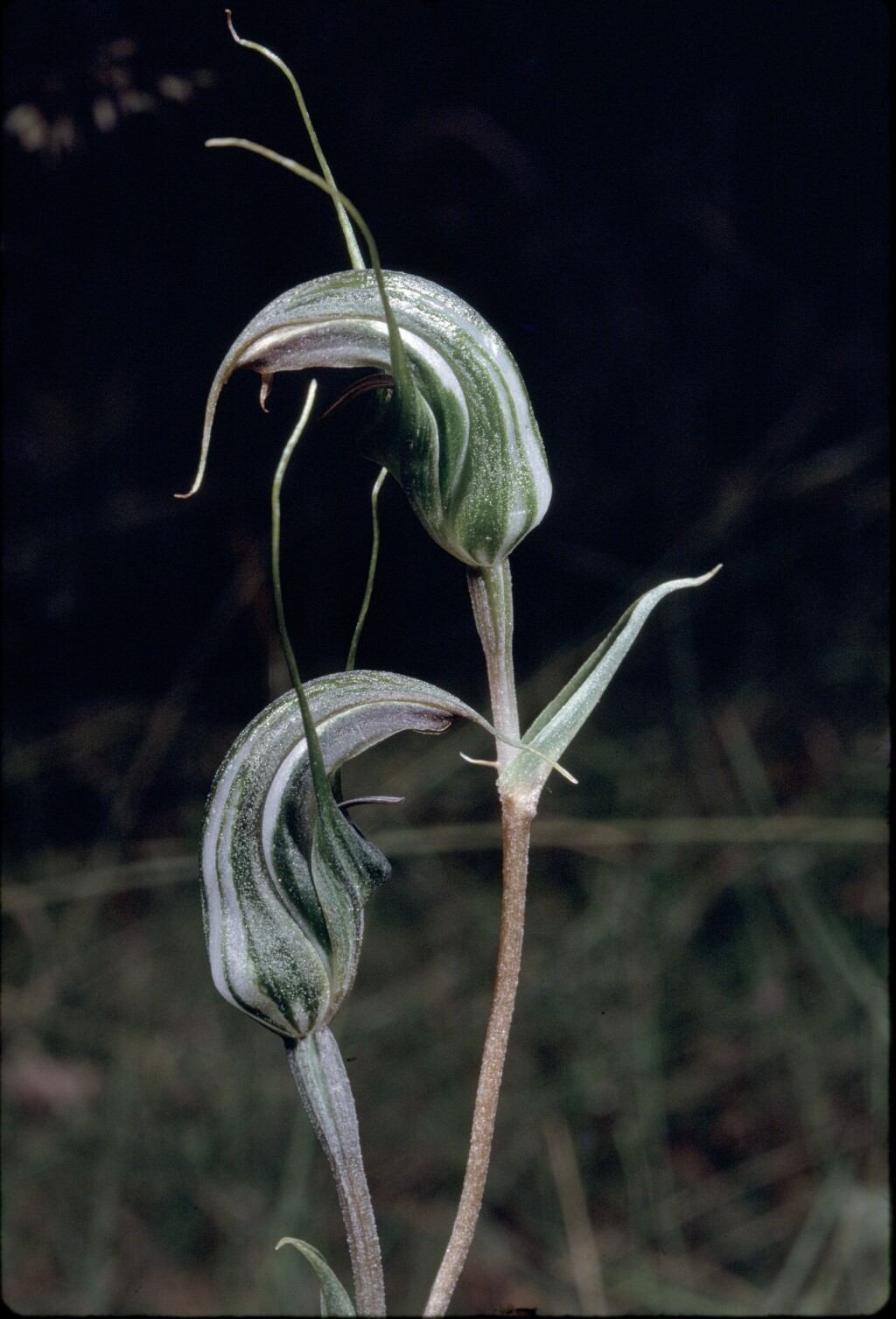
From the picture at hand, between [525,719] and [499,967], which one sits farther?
[525,719]

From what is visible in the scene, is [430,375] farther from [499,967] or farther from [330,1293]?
[330,1293]

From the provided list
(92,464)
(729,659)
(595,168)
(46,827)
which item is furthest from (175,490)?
(729,659)

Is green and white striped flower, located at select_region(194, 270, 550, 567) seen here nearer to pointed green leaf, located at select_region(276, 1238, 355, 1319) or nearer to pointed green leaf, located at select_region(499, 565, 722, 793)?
pointed green leaf, located at select_region(499, 565, 722, 793)

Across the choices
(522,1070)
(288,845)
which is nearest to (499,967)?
(288,845)

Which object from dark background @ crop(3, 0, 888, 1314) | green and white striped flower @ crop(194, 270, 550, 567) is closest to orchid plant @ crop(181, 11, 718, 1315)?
green and white striped flower @ crop(194, 270, 550, 567)

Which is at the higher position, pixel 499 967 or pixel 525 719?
pixel 499 967

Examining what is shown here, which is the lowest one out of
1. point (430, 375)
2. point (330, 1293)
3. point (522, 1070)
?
point (522, 1070)
